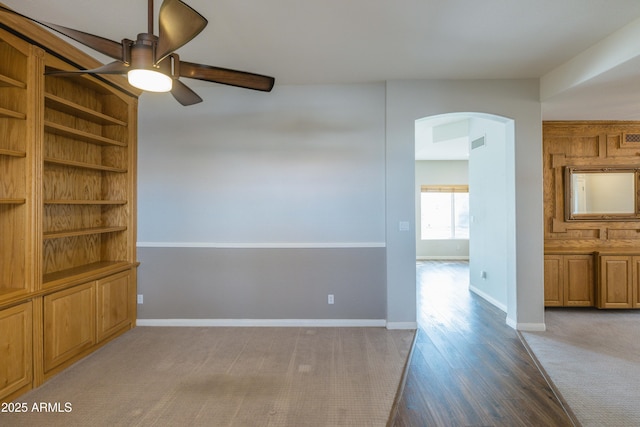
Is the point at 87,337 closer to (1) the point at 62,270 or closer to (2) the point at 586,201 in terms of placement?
(1) the point at 62,270

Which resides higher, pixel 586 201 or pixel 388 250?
pixel 586 201

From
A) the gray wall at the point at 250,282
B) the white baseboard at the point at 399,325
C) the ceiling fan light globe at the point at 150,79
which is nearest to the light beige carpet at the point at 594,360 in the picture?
the white baseboard at the point at 399,325

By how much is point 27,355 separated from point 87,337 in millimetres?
564

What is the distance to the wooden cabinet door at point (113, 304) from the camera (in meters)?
3.11

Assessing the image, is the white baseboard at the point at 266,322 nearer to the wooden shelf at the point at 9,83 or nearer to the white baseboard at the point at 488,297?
the white baseboard at the point at 488,297

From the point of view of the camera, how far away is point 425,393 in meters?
2.40

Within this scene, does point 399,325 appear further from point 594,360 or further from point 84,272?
point 84,272

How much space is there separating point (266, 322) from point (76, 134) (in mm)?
2663

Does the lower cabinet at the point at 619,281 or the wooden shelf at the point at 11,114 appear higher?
the wooden shelf at the point at 11,114

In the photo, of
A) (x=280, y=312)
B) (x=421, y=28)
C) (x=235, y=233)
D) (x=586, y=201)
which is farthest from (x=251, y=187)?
(x=586, y=201)

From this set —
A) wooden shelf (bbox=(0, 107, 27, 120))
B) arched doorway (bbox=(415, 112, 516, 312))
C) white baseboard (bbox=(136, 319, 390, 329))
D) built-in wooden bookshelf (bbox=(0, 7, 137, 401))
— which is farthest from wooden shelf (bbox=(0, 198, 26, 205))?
arched doorway (bbox=(415, 112, 516, 312))

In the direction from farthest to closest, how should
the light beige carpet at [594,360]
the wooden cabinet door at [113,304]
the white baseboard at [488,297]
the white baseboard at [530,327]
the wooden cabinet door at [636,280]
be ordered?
1. the white baseboard at [488,297]
2. the wooden cabinet door at [636,280]
3. the white baseboard at [530,327]
4. the wooden cabinet door at [113,304]
5. the light beige carpet at [594,360]

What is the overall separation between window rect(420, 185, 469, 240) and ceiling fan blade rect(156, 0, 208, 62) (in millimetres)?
7977

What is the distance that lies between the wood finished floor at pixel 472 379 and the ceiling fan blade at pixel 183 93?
99.5 inches
